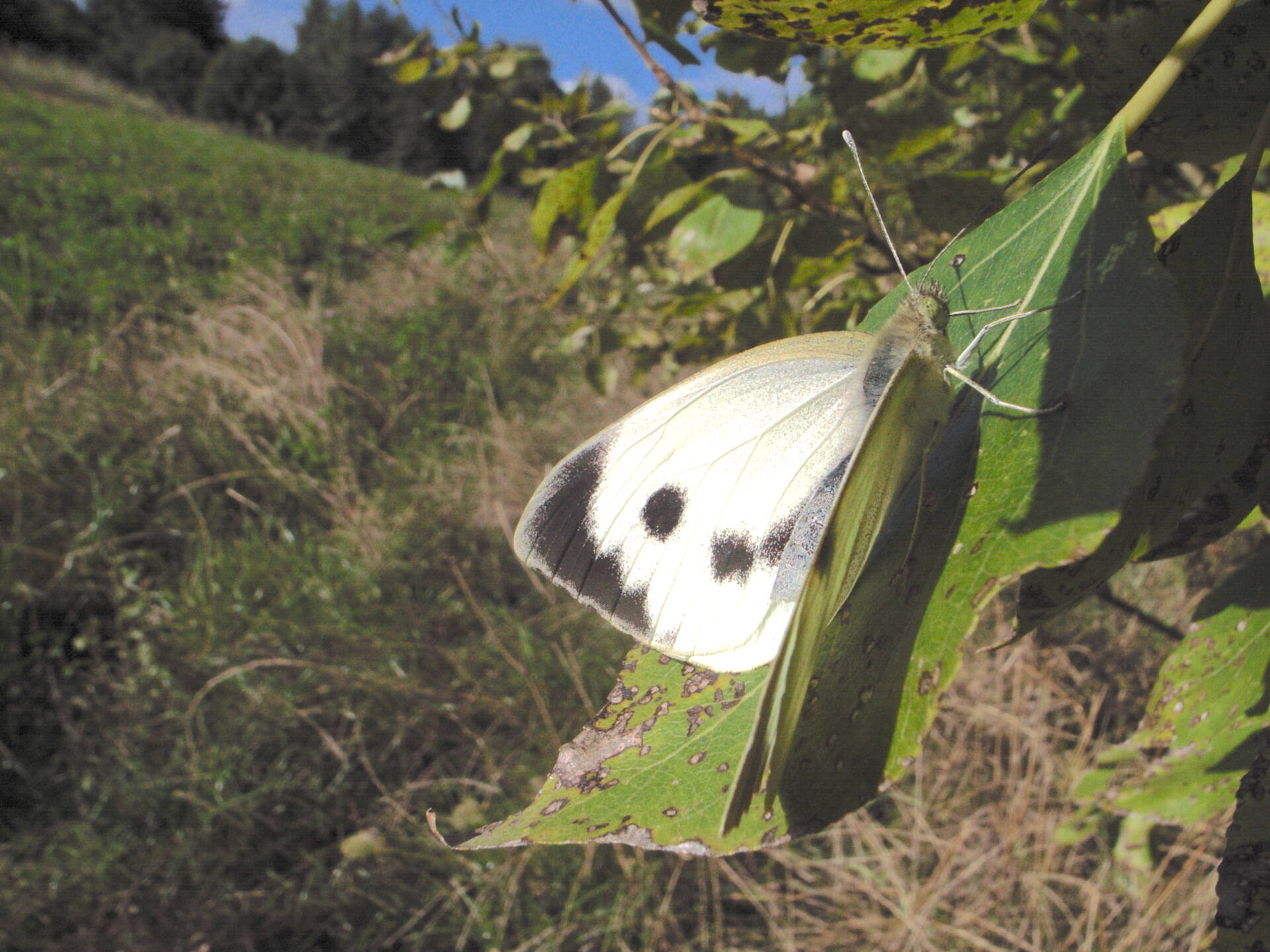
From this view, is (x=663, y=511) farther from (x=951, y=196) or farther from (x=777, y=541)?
(x=951, y=196)

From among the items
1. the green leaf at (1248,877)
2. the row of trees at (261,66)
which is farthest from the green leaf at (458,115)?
the row of trees at (261,66)

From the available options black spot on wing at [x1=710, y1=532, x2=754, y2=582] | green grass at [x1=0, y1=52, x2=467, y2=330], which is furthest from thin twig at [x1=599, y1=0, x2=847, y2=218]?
green grass at [x1=0, y1=52, x2=467, y2=330]

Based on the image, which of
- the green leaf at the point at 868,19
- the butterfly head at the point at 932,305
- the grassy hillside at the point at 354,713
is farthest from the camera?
the grassy hillside at the point at 354,713

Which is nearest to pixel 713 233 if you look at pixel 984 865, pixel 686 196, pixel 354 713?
pixel 686 196

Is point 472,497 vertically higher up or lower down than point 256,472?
lower down

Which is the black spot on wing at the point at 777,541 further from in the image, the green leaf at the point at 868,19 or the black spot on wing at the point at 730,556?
the green leaf at the point at 868,19

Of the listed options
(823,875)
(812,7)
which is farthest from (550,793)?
(823,875)

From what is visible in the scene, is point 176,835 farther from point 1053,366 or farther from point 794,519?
point 1053,366
